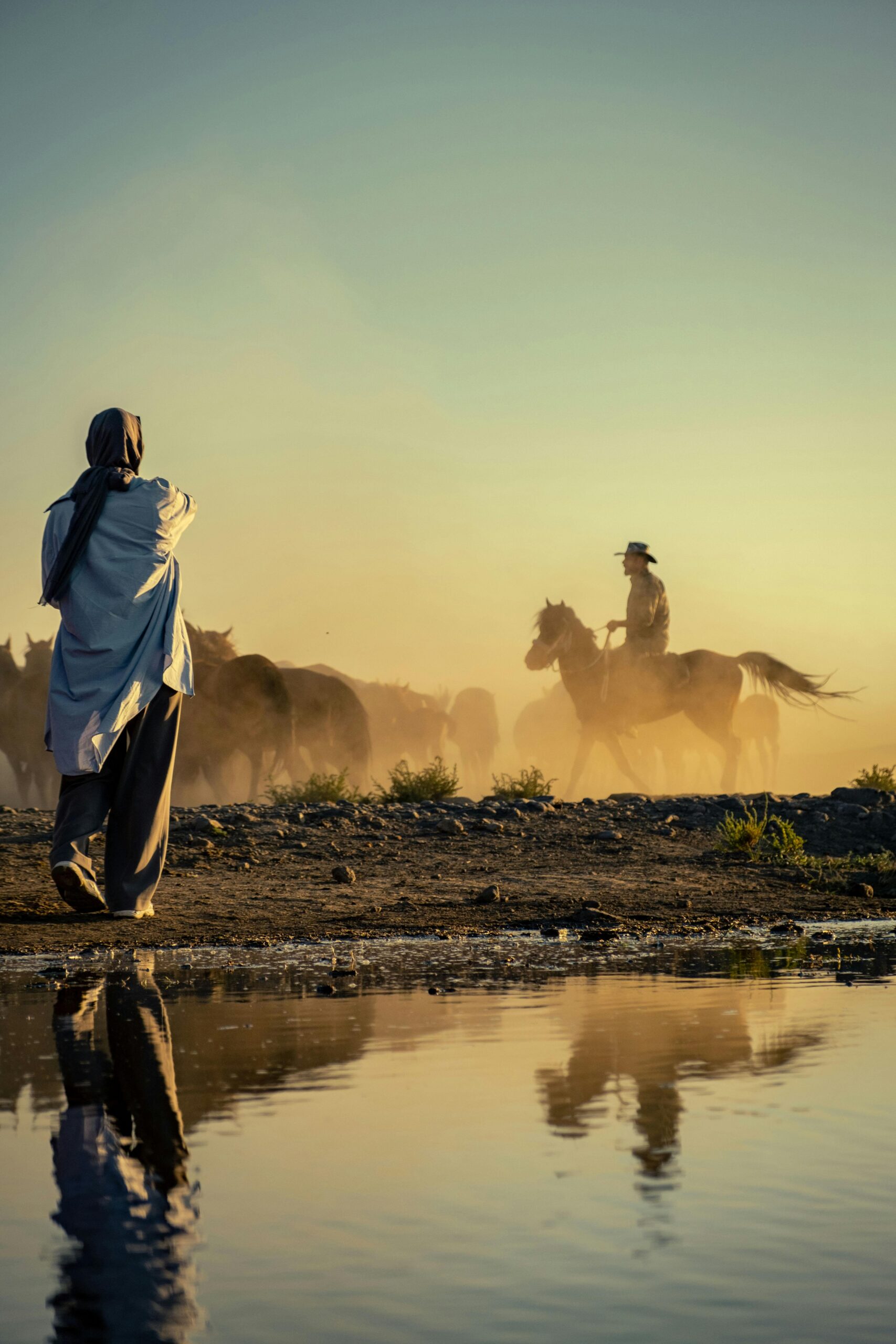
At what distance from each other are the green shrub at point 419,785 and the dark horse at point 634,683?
794 cm

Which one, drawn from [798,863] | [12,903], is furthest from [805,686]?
[12,903]

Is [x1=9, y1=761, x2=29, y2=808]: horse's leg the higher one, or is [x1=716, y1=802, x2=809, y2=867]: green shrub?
[x1=9, y1=761, x2=29, y2=808]: horse's leg

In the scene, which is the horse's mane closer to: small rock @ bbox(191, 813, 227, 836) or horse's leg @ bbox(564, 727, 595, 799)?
horse's leg @ bbox(564, 727, 595, 799)

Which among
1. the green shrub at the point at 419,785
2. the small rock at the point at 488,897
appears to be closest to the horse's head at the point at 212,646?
the green shrub at the point at 419,785

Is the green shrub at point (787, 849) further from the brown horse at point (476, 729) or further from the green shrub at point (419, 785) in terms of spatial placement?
the brown horse at point (476, 729)

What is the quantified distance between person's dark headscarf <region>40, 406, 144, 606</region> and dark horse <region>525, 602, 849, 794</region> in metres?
15.4

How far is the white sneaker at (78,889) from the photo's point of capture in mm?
6398

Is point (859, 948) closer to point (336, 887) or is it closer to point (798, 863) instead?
point (336, 887)

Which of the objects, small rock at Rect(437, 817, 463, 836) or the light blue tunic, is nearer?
the light blue tunic

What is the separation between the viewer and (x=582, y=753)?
75.2ft

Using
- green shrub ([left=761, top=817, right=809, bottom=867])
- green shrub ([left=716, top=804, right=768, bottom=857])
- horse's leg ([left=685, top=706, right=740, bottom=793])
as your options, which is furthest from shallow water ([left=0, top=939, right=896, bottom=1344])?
horse's leg ([left=685, top=706, right=740, bottom=793])

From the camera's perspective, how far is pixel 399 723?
41.2 meters

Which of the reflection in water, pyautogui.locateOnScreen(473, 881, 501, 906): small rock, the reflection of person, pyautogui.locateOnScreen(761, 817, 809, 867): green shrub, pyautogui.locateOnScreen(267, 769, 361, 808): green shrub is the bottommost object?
the reflection of person

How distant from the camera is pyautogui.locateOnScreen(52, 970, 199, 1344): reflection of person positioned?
1.70m
